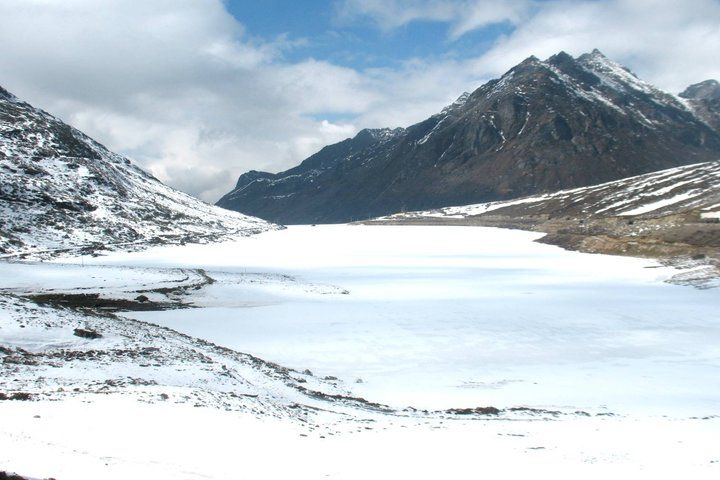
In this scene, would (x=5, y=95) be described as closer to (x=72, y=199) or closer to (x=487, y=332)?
(x=72, y=199)

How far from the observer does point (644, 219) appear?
3103 inches

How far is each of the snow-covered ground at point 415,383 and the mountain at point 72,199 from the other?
30.6 metres

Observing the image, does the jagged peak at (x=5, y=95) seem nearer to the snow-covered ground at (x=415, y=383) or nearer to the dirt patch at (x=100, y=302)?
the snow-covered ground at (x=415, y=383)

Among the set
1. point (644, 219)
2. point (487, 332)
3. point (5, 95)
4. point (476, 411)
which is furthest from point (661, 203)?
point (5, 95)

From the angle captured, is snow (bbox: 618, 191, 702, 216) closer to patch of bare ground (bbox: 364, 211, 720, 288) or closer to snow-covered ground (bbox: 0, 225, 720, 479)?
patch of bare ground (bbox: 364, 211, 720, 288)

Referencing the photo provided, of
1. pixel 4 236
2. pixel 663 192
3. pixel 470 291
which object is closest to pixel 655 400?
pixel 470 291

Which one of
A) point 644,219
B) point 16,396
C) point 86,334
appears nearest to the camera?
point 16,396

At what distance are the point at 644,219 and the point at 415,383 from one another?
239 feet

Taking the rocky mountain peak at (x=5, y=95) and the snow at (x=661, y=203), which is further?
the rocky mountain peak at (x=5, y=95)

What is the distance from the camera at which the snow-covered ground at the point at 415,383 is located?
10.6 meters

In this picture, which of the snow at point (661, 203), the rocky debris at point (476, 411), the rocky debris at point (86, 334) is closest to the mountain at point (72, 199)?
the rocky debris at point (86, 334)

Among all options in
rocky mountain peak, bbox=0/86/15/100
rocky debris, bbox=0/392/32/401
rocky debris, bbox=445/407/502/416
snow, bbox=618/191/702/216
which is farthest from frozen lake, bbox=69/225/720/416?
rocky mountain peak, bbox=0/86/15/100

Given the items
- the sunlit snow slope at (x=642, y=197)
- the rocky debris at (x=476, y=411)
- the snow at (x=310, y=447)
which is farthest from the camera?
the sunlit snow slope at (x=642, y=197)

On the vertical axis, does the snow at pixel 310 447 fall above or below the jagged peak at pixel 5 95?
below
